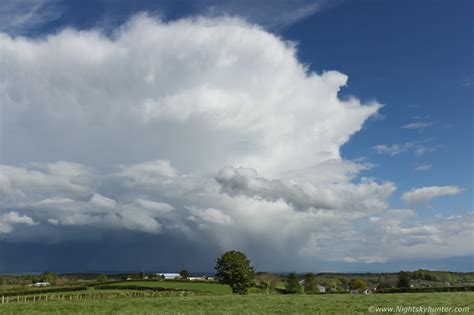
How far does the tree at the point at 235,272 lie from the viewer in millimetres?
123438

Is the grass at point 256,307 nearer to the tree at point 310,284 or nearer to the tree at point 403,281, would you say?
the tree at point 403,281

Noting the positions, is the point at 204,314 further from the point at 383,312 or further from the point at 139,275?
the point at 139,275

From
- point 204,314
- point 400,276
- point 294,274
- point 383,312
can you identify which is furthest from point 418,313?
point 400,276

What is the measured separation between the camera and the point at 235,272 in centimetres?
12312

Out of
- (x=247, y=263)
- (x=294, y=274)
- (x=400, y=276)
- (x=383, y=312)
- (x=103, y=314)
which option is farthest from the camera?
(x=400, y=276)

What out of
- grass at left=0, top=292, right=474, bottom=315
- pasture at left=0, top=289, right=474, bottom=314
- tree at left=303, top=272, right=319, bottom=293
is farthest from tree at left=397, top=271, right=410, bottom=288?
grass at left=0, top=292, right=474, bottom=315

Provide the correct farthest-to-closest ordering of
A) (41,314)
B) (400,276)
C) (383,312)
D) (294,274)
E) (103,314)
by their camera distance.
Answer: (400,276) → (294,274) → (41,314) → (103,314) → (383,312)

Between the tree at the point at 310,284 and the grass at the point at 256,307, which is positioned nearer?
the grass at the point at 256,307

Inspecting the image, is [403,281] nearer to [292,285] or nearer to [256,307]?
[292,285]

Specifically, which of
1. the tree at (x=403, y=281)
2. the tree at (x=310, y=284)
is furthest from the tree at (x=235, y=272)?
the tree at (x=403, y=281)

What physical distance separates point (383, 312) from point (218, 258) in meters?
90.0

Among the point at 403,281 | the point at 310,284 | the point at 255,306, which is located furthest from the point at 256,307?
the point at 310,284

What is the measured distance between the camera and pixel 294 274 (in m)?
154

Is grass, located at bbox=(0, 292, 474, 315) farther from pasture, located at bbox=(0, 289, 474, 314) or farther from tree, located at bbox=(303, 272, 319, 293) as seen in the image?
tree, located at bbox=(303, 272, 319, 293)
